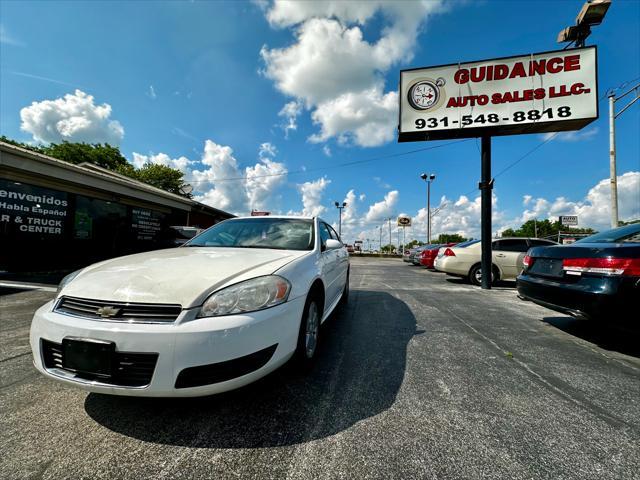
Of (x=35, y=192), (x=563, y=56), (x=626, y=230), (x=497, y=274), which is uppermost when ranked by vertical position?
(x=563, y=56)

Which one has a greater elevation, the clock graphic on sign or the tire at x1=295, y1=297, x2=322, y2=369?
the clock graphic on sign

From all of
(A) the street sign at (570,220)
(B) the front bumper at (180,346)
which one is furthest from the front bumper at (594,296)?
(A) the street sign at (570,220)

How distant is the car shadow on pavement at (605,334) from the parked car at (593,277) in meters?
0.16

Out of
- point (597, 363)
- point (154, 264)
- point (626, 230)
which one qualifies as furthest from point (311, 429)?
point (626, 230)

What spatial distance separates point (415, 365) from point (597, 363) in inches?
70.9

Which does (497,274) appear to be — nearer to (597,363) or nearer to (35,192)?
(597,363)

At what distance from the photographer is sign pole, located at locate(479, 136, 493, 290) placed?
7016 mm

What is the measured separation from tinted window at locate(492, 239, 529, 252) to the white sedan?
761 centimetres

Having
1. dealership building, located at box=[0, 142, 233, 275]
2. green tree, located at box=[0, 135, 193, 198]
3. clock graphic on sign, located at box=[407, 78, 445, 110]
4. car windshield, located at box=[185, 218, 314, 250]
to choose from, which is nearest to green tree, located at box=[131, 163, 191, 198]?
green tree, located at box=[0, 135, 193, 198]

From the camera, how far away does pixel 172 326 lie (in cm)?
145

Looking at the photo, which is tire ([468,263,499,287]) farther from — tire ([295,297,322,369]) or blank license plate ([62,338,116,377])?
blank license plate ([62,338,116,377])

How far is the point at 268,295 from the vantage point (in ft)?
5.68

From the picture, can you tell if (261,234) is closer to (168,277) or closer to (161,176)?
(168,277)

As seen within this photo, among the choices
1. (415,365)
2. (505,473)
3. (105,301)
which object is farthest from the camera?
(415,365)
